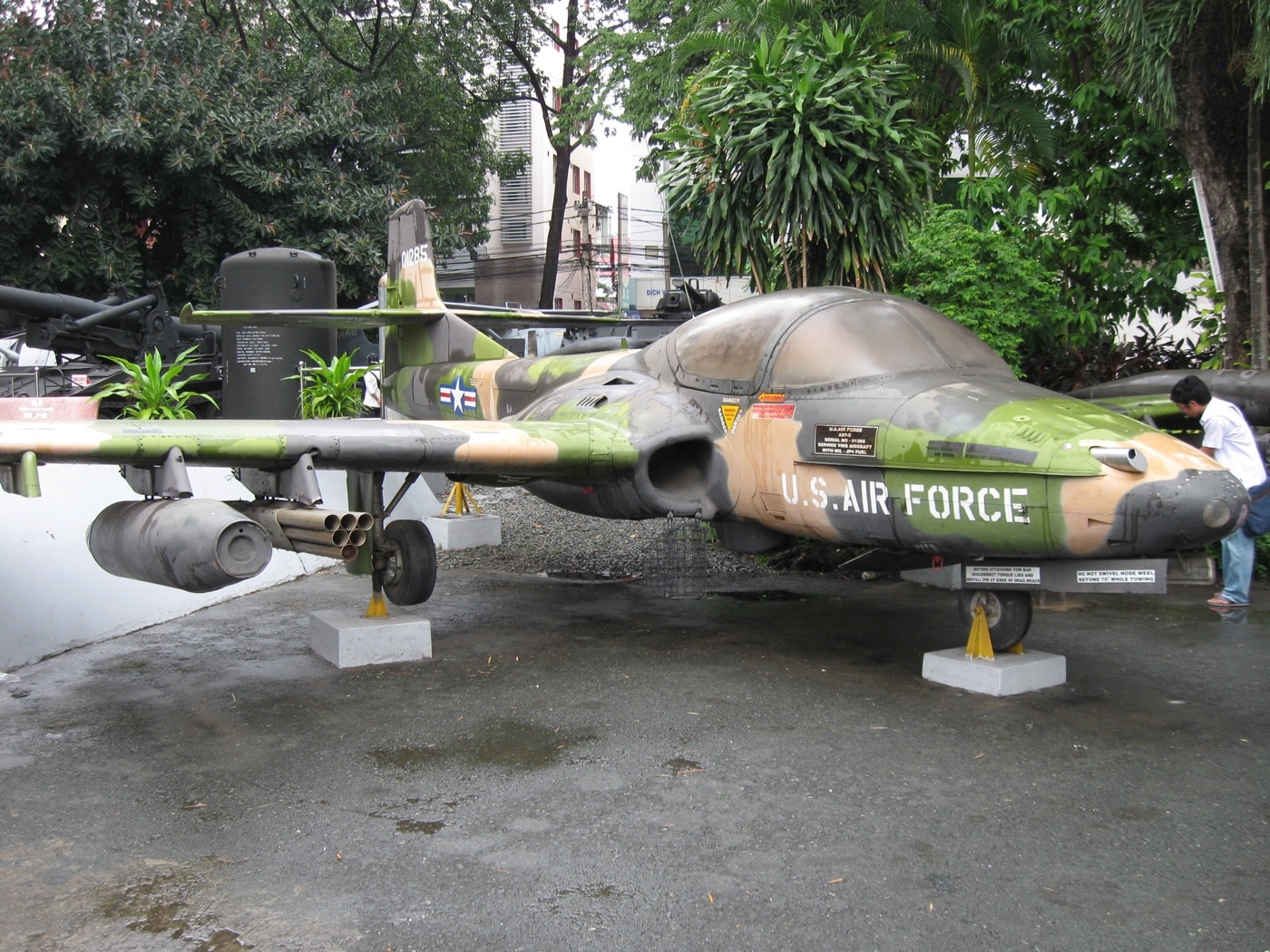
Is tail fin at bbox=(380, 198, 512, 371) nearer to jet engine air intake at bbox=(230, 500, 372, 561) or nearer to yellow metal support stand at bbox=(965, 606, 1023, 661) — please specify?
jet engine air intake at bbox=(230, 500, 372, 561)

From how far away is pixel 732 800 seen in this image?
4.89 m

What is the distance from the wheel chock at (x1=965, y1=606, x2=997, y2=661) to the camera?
660 centimetres

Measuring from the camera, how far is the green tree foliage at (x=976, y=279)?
10500 mm

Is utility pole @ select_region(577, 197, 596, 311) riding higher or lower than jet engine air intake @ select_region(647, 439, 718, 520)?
higher

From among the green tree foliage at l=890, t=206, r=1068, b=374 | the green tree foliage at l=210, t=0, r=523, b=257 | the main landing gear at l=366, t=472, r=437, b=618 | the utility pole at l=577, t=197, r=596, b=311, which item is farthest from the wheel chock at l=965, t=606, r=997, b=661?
the utility pole at l=577, t=197, r=596, b=311

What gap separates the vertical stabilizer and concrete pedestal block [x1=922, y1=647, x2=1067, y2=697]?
665 cm

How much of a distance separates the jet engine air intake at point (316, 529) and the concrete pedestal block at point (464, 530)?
17.7 feet

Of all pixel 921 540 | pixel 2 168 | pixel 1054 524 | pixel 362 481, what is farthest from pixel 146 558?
pixel 2 168

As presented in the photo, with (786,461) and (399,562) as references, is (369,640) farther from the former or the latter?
(786,461)

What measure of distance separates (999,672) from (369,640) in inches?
158

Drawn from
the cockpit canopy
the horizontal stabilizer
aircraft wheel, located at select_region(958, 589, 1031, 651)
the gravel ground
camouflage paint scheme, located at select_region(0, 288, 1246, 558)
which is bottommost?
the gravel ground

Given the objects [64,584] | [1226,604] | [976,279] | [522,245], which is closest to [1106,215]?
[976,279]

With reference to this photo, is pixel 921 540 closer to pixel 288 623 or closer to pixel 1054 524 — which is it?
pixel 1054 524

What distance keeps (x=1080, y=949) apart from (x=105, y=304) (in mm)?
16547
